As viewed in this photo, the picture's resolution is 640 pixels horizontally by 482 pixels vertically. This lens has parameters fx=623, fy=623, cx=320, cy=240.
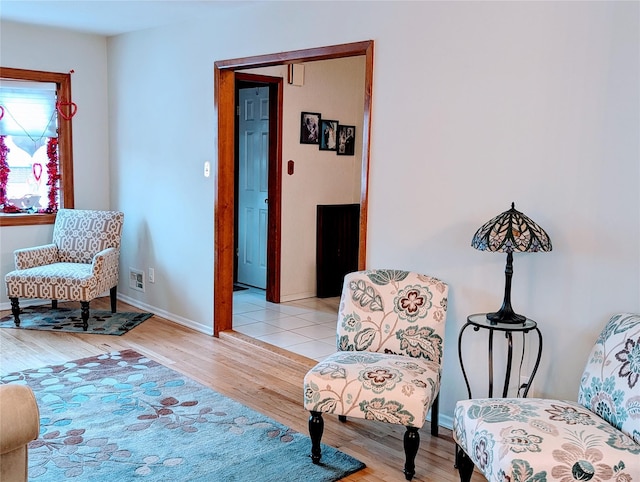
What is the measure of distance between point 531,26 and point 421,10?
61cm

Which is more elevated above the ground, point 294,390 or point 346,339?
point 346,339

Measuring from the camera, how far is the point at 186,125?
15.6 feet

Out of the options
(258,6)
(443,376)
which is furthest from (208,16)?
(443,376)

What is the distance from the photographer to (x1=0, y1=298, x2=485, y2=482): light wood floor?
2.84 meters

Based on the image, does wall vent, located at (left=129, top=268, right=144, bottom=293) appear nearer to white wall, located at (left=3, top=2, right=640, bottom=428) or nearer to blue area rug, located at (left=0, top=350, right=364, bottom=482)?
blue area rug, located at (left=0, top=350, right=364, bottom=482)

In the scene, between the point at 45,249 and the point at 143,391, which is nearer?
the point at 143,391

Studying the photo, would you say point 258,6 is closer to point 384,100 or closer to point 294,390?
point 384,100

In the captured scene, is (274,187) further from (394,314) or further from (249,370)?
(394,314)

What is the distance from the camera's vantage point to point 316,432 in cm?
273

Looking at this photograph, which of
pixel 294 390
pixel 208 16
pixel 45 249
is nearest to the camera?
pixel 294 390

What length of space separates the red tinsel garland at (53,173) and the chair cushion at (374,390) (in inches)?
149

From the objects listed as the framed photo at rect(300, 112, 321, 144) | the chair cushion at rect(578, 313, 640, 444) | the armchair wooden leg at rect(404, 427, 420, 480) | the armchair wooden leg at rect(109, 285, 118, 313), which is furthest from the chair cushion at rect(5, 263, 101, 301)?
the chair cushion at rect(578, 313, 640, 444)

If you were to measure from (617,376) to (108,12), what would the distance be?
4072 millimetres

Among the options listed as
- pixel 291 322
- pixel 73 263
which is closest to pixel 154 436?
pixel 291 322
